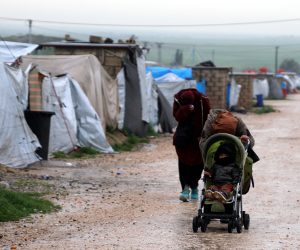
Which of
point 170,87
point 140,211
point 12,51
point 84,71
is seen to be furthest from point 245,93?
point 140,211

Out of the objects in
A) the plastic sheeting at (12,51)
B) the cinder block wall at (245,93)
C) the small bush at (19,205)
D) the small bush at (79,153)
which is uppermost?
the plastic sheeting at (12,51)

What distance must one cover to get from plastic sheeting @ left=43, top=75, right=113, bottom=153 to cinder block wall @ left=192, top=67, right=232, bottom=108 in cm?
1697

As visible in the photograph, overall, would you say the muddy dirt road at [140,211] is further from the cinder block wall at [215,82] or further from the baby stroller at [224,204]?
the cinder block wall at [215,82]

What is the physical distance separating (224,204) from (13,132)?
689 cm

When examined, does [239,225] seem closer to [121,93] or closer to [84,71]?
[84,71]

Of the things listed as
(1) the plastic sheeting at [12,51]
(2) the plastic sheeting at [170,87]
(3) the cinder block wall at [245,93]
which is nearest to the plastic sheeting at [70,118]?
(1) the plastic sheeting at [12,51]

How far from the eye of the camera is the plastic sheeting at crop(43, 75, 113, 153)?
720 inches

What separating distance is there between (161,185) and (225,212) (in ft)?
15.2

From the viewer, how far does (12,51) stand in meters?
21.3

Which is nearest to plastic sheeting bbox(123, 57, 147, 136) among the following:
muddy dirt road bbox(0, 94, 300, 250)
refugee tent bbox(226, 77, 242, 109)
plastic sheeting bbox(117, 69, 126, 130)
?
plastic sheeting bbox(117, 69, 126, 130)

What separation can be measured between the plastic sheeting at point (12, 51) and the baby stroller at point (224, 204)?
10584 mm

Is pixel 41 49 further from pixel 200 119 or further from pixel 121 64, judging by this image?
pixel 200 119

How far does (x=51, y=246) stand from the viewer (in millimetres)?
8938

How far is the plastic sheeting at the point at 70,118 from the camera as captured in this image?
1830 cm
